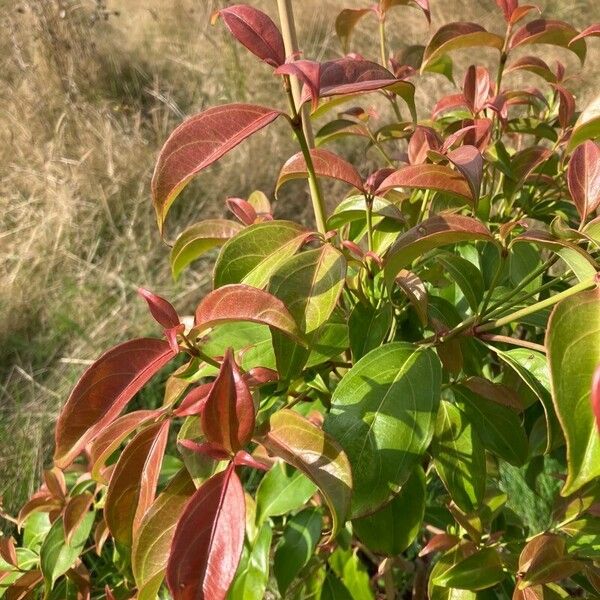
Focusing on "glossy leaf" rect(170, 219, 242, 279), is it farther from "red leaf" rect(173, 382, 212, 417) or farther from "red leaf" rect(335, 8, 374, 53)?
"red leaf" rect(335, 8, 374, 53)

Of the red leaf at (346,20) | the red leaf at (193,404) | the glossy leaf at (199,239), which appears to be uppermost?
the red leaf at (346,20)

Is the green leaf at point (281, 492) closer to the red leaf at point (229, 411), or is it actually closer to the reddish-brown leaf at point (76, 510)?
the reddish-brown leaf at point (76, 510)

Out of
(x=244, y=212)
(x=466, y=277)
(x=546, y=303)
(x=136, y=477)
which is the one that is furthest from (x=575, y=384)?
(x=244, y=212)

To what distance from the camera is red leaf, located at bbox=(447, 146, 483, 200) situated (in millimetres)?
583

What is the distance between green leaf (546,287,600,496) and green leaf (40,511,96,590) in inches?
28.9

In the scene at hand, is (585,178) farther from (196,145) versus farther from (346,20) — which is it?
(346,20)

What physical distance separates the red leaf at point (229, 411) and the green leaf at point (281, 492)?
37cm

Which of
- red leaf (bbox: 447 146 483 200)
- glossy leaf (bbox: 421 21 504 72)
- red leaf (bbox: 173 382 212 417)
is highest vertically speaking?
glossy leaf (bbox: 421 21 504 72)

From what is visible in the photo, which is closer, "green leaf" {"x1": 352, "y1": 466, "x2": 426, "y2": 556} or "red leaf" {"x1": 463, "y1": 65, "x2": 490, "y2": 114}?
"green leaf" {"x1": 352, "y1": 466, "x2": 426, "y2": 556}

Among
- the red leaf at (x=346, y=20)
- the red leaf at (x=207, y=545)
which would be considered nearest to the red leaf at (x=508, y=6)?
the red leaf at (x=346, y=20)

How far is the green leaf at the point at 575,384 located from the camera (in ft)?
1.37

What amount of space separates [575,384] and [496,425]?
33 centimetres

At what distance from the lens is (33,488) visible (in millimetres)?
1951

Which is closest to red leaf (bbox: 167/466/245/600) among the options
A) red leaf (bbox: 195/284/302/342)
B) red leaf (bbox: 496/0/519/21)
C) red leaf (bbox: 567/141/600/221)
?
red leaf (bbox: 195/284/302/342)
